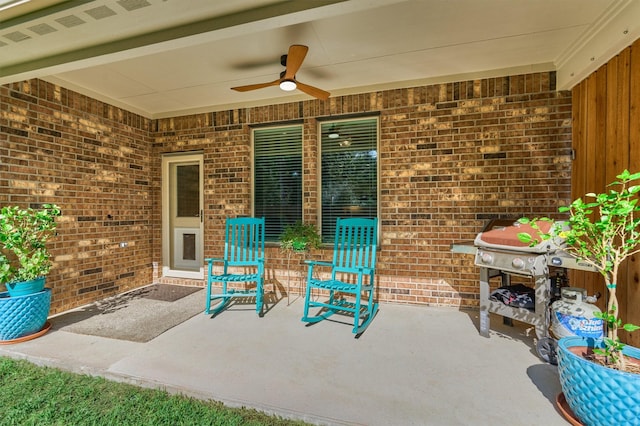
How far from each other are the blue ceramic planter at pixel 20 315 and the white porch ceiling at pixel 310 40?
2.07 metres

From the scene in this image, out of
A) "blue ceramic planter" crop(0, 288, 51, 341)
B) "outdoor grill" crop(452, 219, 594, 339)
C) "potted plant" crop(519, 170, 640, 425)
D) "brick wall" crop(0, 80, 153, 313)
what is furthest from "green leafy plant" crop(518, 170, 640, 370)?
"brick wall" crop(0, 80, 153, 313)

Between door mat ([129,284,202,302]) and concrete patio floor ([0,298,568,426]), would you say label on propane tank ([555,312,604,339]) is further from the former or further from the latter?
door mat ([129,284,202,302])

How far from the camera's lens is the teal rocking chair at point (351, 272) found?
308 cm

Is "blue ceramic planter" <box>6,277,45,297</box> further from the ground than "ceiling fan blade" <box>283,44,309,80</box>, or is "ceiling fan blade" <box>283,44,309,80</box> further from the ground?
"ceiling fan blade" <box>283,44,309,80</box>

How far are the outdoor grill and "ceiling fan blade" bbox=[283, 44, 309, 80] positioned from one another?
2.23m

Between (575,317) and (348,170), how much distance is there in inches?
108

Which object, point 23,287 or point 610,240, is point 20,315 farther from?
point 610,240

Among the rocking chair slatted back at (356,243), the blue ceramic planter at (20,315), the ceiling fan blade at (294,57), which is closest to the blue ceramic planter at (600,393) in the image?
the rocking chair slatted back at (356,243)

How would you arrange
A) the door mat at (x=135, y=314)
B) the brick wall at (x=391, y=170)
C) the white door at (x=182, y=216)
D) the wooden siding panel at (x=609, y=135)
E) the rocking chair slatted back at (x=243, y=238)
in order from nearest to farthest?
the wooden siding panel at (x=609, y=135) → the door mat at (x=135, y=314) → the brick wall at (x=391, y=170) → the rocking chair slatted back at (x=243, y=238) → the white door at (x=182, y=216)

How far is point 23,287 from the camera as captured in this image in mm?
2766

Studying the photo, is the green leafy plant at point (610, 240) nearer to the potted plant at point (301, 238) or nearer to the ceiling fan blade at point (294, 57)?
the ceiling fan blade at point (294, 57)

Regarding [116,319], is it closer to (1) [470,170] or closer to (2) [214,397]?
(2) [214,397]

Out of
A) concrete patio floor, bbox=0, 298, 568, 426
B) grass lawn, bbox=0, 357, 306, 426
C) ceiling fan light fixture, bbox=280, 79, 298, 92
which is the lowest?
grass lawn, bbox=0, 357, 306, 426

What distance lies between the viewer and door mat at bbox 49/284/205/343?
2.94 metres
